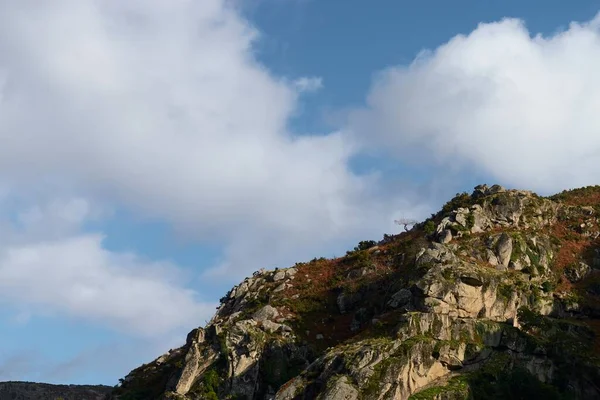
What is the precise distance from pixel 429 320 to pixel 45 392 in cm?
9777

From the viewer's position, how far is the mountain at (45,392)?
13038 centimetres

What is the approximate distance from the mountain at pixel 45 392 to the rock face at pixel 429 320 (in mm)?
50050

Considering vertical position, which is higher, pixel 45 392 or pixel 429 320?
pixel 45 392

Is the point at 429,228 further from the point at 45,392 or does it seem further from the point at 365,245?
the point at 45,392

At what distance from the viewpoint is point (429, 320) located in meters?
63.6

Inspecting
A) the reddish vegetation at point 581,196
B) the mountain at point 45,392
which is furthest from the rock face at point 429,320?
the mountain at point 45,392

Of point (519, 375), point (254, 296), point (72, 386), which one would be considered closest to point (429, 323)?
point (519, 375)

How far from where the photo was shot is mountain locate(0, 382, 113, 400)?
130 meters

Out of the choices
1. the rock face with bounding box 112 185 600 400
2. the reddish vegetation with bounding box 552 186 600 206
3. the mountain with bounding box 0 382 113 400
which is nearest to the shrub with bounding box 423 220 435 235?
the rock face with bounding box 112 185 600 400

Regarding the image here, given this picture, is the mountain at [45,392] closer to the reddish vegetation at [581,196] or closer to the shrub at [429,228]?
the shrub at [429,228]

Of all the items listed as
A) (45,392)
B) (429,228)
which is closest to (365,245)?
(429,228)

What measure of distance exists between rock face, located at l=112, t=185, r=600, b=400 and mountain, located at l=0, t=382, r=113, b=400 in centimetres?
5005

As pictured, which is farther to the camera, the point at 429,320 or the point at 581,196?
the point at 581,196

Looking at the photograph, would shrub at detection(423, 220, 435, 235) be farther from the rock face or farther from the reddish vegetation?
the reddish vegetation
